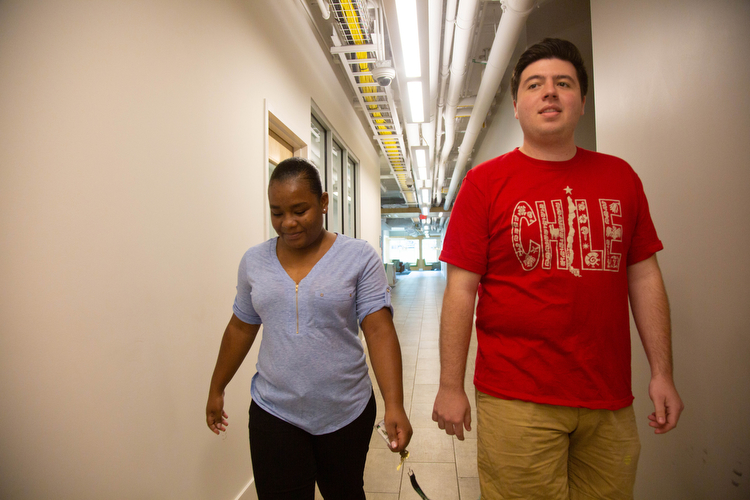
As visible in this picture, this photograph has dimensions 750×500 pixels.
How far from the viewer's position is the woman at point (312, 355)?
46.7 inches

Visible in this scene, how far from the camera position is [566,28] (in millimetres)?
3316

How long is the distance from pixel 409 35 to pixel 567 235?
228 centimetres

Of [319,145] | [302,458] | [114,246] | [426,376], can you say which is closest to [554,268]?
[302,458]

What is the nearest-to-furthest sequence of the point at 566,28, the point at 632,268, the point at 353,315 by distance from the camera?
the point at 632,268 → the point at 353,315 → the point at 566,28

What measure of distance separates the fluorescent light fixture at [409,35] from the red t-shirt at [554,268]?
71.6 inches

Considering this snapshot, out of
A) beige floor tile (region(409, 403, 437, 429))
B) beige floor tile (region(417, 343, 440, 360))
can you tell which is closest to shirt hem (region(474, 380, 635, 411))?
beige floor tile (region(409, 403, 437, 429))

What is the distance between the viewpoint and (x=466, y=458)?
2.55m

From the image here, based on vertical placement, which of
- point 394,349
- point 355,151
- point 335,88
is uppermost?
point 335,88

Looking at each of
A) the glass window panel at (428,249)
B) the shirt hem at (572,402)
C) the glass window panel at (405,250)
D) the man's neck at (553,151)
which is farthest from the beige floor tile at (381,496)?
the glass window panel at (428,249)

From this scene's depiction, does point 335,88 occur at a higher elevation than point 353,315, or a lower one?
higher

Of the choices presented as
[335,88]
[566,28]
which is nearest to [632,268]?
[566,28]

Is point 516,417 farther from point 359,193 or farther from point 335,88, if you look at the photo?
point 359,193

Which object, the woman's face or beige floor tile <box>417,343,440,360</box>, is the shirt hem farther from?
beige floor tile <box>417,343,440,360</box>

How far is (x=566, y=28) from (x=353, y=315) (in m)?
3.42
